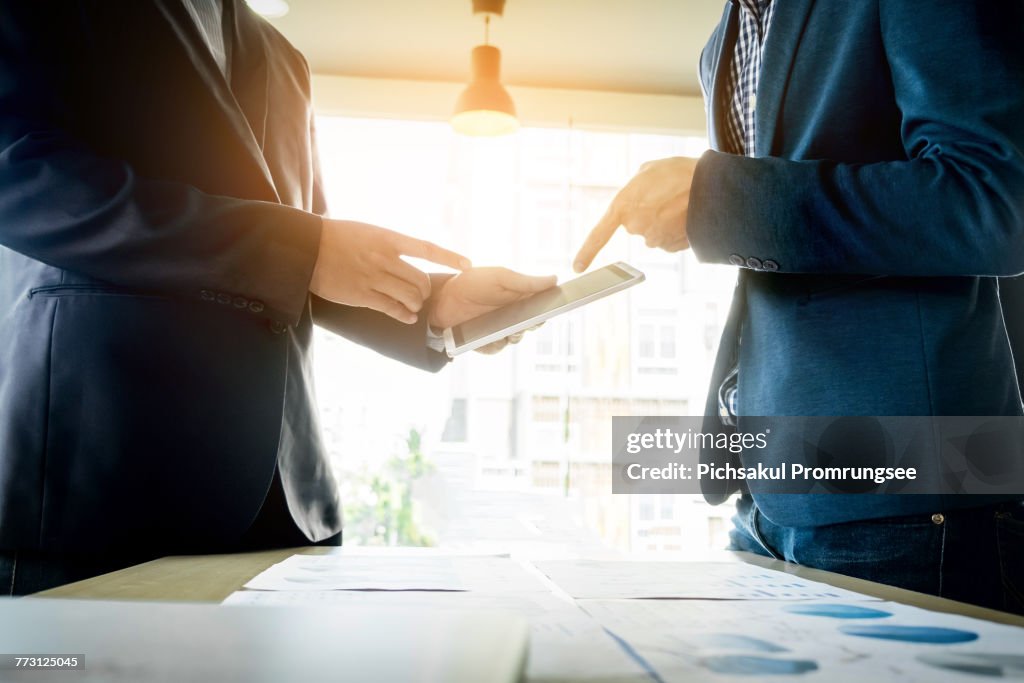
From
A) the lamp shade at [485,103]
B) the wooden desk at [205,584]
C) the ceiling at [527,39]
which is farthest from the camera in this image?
the ceiling at [527,39]

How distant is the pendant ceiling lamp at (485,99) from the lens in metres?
3.10

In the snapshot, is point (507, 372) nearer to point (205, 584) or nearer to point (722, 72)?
point (722, 72)

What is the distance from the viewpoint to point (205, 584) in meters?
0.54

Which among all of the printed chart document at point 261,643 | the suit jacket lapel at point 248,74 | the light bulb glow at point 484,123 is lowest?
the printed chart document at point 261,643

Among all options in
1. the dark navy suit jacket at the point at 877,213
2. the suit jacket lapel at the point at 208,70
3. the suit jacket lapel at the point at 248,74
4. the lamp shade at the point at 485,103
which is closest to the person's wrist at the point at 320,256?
the suit jacket lapel at the point at 208,70

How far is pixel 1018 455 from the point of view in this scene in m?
0.77

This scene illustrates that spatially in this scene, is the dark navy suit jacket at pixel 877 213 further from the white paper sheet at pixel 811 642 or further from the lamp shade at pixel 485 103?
the lamp shade at pixel 485 103

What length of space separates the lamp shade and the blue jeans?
2.70 meters

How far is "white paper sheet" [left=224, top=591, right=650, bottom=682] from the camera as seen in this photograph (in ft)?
1.10

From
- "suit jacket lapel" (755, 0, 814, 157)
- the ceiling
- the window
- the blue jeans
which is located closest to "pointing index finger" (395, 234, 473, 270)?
"suit jacket lapel" (755, 0, 814, 157)

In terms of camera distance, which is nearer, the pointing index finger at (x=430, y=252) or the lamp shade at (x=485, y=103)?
the pointing index finger at (x=430, y=252)

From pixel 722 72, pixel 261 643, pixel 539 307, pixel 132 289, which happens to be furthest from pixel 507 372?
pixel 261 643

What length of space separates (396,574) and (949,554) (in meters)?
0.58

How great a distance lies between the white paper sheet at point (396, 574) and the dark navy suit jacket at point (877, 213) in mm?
373
